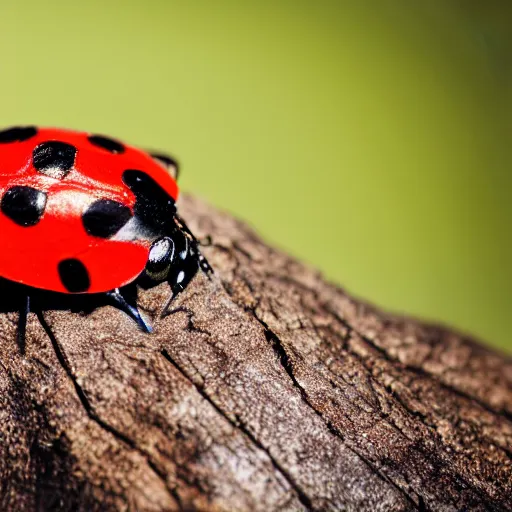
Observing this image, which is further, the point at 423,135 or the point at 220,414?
the point at 423,135

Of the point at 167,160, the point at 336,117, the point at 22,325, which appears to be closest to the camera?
the point at 22,325

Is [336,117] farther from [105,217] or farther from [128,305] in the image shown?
[128,305]

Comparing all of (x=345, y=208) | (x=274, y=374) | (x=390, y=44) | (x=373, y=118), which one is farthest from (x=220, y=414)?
(x=390, y=44)

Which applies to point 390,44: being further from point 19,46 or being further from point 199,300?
point 199,300

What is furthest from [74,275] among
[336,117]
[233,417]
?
[336,117]

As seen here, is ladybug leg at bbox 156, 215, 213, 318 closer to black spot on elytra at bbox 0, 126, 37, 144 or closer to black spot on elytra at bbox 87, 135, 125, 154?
black spot on elytra at bbox 87, 135, 125, 154

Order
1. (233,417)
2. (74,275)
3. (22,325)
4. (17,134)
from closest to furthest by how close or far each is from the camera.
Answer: (233,417) → (22,325) → (74,275) → (17,134)
